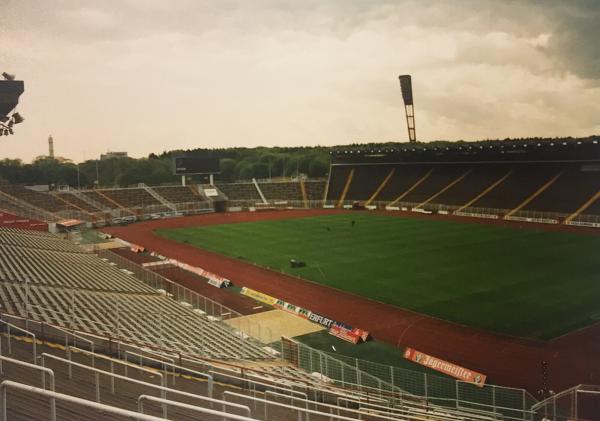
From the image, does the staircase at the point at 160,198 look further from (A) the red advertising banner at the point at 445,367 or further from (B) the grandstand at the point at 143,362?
(A) the red advertising banner at the point at 445,367

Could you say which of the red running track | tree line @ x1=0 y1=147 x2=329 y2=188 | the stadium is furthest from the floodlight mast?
Answer: the red running track

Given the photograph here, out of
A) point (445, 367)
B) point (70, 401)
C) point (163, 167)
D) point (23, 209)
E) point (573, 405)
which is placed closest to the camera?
point (70, 401)

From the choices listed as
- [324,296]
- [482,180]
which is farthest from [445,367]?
[482,180]

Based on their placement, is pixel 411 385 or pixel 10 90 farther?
pixel 10 90

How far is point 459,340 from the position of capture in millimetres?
20828

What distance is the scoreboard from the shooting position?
7119cm

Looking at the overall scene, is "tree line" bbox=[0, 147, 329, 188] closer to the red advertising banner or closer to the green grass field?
the green grass field

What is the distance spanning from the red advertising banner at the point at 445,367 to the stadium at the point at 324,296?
0.24 feet

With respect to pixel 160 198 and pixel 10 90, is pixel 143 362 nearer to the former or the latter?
pixel 10 90

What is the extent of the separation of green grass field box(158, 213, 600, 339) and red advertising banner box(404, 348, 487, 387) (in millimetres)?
4452

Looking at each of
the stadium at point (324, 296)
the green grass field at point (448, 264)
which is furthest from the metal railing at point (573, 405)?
the green grass field at point (448, 264)

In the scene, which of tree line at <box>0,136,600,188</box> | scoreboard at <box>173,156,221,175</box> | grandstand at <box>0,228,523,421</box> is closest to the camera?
grandstand at <box>0,228,523,421</box>

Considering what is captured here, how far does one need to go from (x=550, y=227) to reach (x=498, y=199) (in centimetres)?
972

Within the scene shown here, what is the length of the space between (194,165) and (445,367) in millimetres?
58648
